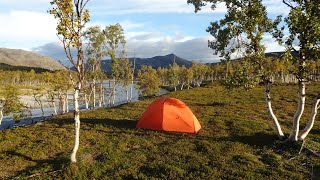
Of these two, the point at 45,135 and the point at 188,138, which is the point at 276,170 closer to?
the point at 188,138

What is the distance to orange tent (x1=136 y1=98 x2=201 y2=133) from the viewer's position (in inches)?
1068

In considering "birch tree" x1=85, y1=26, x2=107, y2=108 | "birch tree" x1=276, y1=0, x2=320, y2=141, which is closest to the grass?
"birch tree" x1=276, y1=0, x2=320, y2=141

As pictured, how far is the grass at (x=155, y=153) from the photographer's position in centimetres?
1827

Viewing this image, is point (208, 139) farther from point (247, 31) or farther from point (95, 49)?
point (95, 49)

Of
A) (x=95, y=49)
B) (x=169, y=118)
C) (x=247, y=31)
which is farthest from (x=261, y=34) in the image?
Answer: (x=95, y=49)

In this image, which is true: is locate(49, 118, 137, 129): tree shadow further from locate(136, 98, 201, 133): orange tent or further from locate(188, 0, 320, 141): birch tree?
locate(188, 0, 320, 141): birch tree

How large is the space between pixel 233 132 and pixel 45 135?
16648mm

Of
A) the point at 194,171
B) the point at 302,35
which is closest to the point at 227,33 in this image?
the point at 302,35

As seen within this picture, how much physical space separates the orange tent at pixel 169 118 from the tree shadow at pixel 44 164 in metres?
9.03

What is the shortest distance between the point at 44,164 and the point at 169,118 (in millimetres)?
11606

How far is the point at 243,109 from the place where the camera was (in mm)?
41562

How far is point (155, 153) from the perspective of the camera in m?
21.8

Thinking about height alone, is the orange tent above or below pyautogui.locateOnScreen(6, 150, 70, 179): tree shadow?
above

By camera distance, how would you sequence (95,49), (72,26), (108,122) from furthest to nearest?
(95,49)
(108,122)
(72,26)
